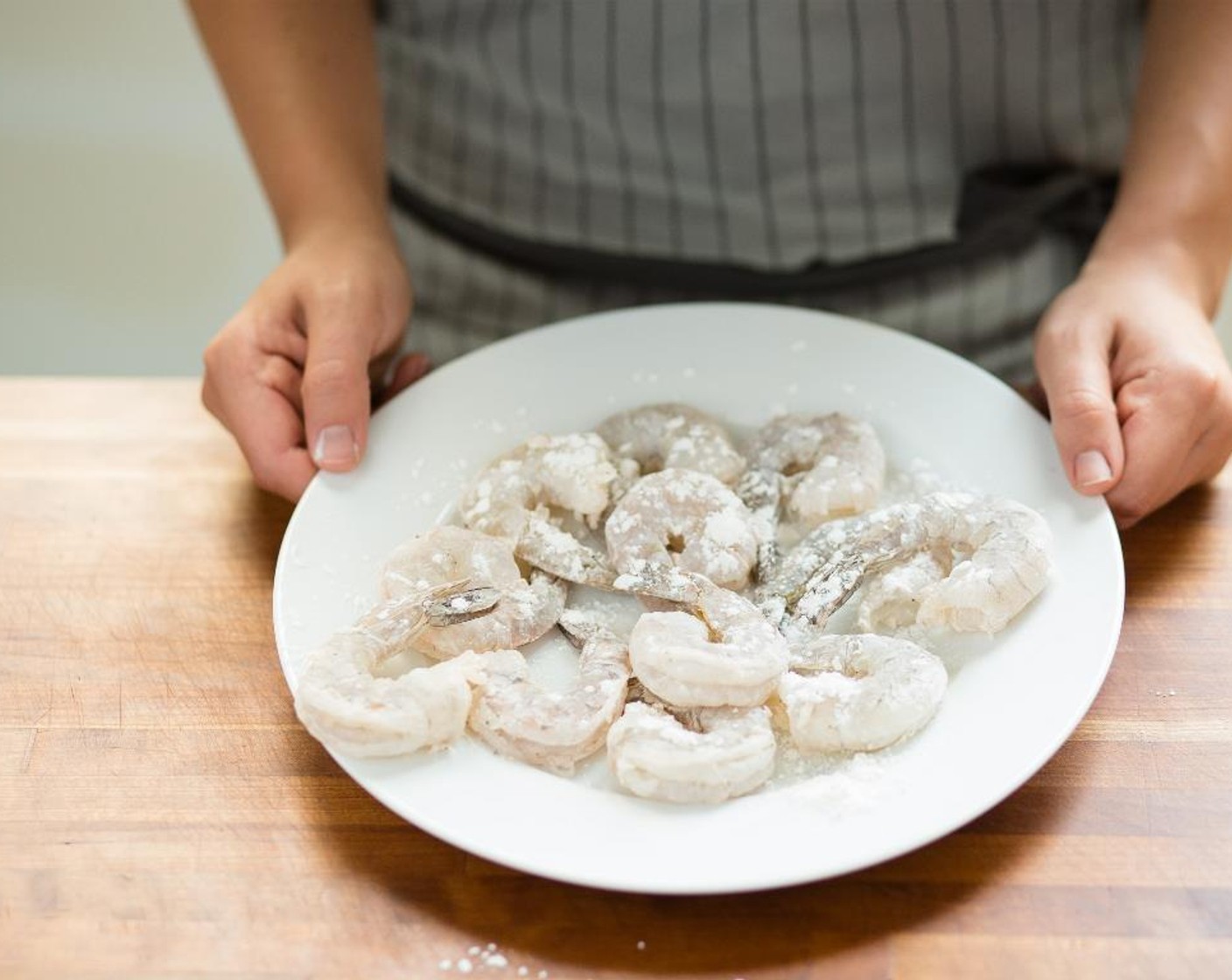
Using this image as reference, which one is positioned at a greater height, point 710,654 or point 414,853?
point 710,654

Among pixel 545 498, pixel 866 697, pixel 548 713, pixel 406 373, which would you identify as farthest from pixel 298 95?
pixel 866 697

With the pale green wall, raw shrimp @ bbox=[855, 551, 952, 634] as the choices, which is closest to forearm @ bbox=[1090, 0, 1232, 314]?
raw shrimp @ bbox=[855, 551, 952, 634]

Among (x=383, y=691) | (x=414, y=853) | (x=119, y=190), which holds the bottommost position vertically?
(x=119, y=190)

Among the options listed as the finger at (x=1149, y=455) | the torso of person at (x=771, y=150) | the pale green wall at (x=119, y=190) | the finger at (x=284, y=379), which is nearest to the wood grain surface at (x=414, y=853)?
the finger at (x=1149, y=455)

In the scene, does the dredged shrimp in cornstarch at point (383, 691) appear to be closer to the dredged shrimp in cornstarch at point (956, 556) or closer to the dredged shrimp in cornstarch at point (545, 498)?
the dredged shrimp in cornstarch at point (545, 498)

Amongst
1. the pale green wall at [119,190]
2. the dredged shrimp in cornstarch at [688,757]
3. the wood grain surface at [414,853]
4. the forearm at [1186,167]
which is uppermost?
the forearm at [1186,167]

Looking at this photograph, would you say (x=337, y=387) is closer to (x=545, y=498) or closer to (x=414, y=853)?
(x=545, y=498)

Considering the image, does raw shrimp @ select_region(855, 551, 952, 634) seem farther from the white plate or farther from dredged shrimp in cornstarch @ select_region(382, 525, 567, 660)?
dredged shrimp in cornstarch @ select_region(382, 525, 567, 660)
